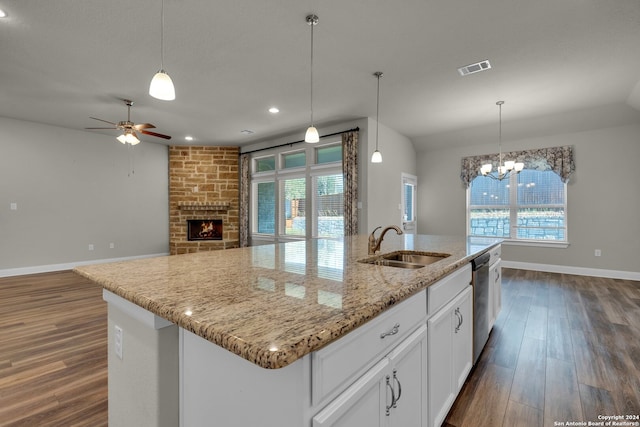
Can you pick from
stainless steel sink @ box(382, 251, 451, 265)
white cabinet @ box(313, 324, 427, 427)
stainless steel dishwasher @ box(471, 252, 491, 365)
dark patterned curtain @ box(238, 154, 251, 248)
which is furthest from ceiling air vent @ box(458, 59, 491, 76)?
dark patterned curtain @ box(238, 154, 251, 248)

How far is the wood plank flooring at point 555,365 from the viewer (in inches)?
69.5

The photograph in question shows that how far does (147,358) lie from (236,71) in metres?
3.31

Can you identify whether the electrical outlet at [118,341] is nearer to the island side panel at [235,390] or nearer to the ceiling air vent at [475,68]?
the island side panel at [235,390]

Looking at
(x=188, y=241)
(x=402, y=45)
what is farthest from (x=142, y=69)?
(x=188, y=241)

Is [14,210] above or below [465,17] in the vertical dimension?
below

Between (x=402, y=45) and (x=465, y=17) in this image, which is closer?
(x=465, y=17)

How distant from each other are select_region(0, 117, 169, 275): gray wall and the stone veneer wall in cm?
26

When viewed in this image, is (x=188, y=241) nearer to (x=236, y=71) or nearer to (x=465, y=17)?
(x=236, y=71)

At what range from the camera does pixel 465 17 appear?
100 inches

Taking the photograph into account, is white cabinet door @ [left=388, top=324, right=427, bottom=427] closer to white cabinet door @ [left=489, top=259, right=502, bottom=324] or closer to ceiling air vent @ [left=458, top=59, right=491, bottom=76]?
white cabinet door @ [left=489, top=259, right=502, bottom=324]

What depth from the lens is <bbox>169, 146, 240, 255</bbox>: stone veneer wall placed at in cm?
729

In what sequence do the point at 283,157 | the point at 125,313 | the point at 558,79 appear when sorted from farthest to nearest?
the point at 283,157, the point at 558,79, the point at 125,313

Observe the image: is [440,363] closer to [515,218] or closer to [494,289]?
[494,289]

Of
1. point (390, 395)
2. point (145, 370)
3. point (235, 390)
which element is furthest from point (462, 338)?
point (145, 370)
